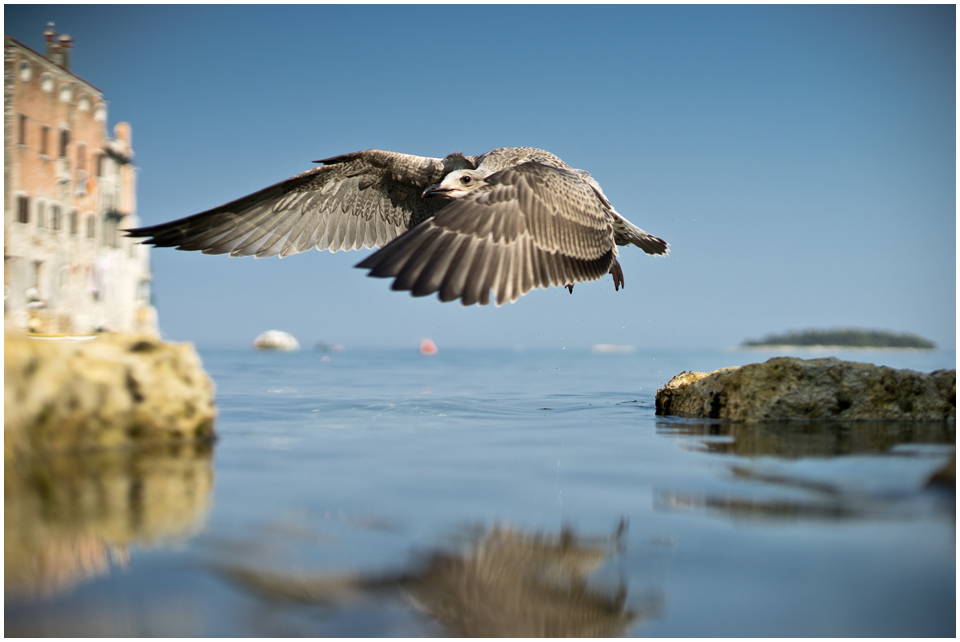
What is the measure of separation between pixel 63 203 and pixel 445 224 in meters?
30.8

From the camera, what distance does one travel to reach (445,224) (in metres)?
3.98

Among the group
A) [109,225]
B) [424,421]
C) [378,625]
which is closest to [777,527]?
[378,625]

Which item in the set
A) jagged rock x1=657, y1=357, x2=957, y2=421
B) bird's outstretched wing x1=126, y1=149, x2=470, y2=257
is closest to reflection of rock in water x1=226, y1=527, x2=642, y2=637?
jagged rock x1=657, y1=357, x2=957, y2=421

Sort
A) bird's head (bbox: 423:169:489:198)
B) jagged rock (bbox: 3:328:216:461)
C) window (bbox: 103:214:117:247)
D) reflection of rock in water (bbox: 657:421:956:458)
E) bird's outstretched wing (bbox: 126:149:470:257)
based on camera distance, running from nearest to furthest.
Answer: jagged rock (bbox: 3:328:216:461), reflection of rock in water (bbox: 657:421:956:458), bird's head (bbox: 423:169:489:198), bird's outstretched wing (bbox: 126:149:470:257), window (bbox: 103:214:117:247)

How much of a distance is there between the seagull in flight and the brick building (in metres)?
19.4

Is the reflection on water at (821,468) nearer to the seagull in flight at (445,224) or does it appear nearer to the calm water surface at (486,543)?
the calm water surface at (486,543)

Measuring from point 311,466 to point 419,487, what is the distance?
711 millimetres

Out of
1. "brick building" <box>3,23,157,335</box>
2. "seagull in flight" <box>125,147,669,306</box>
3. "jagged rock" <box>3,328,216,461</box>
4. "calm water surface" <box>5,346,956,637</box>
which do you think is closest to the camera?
"calm water surface" <box>5,346,956,637</box>

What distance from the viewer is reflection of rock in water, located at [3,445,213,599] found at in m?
Answer: 1.75

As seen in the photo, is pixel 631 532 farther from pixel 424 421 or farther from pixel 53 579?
pixel 424 421

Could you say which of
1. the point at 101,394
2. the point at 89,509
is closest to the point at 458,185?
the point at 101,394

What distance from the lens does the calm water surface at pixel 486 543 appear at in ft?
5.16

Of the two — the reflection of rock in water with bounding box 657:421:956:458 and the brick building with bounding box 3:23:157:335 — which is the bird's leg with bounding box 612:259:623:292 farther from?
→ the brick building with bounding box 3:23:157:335

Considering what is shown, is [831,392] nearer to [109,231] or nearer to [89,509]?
[89,509]
